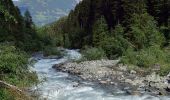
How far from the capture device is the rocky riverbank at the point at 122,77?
1320 inches

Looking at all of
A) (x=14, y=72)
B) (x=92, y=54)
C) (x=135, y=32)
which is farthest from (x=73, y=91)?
(x=135, y=32)

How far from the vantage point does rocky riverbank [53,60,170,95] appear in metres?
33.5

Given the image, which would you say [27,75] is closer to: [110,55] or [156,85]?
[156,85]

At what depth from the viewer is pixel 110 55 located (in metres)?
60.6

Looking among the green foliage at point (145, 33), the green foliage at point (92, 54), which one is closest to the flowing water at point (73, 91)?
the green foliage at point (92, 54)

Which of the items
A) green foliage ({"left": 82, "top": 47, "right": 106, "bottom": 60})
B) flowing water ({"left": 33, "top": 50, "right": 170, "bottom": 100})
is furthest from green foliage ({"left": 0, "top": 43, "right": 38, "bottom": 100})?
green foliage ({"left": 82, "top": 47, "right": 106, "bottom": 60})

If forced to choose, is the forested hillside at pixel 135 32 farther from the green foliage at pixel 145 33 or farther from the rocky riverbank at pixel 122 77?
the rocky riverbank at pixel 122 77

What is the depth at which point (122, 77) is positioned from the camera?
39.7 meters

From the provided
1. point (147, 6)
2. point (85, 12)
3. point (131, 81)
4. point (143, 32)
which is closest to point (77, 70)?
point (131, 81)

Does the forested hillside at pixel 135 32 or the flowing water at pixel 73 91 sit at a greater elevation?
the forested hillside at pixel 135 32

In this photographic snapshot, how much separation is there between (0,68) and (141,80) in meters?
20.5

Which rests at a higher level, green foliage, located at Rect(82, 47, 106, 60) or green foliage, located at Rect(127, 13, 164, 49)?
green foliage, located at Rect(127, 13, 164, 49)

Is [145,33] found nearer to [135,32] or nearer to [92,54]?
[135,32]

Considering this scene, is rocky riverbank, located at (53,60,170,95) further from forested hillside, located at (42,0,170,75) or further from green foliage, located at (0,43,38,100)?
green foliage, located at (0,43,38,100)
